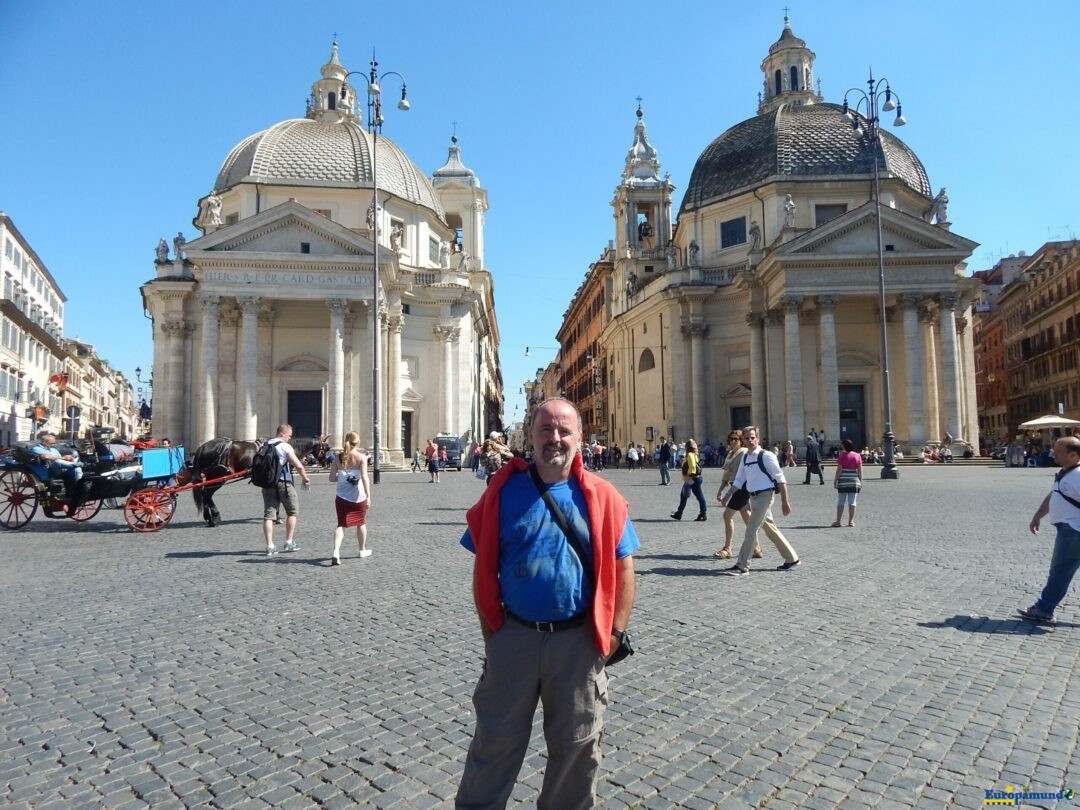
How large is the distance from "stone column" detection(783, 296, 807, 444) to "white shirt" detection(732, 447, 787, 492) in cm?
2850

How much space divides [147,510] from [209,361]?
79.7 ft

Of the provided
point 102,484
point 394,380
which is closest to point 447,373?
point 394,380

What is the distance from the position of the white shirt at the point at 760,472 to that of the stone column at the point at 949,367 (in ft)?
103

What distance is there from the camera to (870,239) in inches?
1409

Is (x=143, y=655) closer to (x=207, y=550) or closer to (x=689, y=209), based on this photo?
(x=207, y=550)

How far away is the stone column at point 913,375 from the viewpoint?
3478cm

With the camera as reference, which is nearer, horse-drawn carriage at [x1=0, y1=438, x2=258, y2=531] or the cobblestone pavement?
the cobblestone pavement

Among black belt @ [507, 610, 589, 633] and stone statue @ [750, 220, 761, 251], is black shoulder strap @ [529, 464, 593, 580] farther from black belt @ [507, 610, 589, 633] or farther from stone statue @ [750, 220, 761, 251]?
stone statue @ [750, 220, 761, 251]

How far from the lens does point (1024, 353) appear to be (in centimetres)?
6006

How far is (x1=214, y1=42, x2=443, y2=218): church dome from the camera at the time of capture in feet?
132

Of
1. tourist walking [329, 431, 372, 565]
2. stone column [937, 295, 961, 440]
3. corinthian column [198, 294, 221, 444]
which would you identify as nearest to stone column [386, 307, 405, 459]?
corinthian column [198, 294, 221, 444]

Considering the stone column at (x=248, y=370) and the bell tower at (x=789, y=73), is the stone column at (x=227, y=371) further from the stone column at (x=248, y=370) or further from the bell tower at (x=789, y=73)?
the bell tower at (x=789, y=73)

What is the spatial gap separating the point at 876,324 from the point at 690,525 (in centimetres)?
2993

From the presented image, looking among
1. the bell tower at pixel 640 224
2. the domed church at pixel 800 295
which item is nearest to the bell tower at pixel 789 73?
the domed church at pixel 800 295
